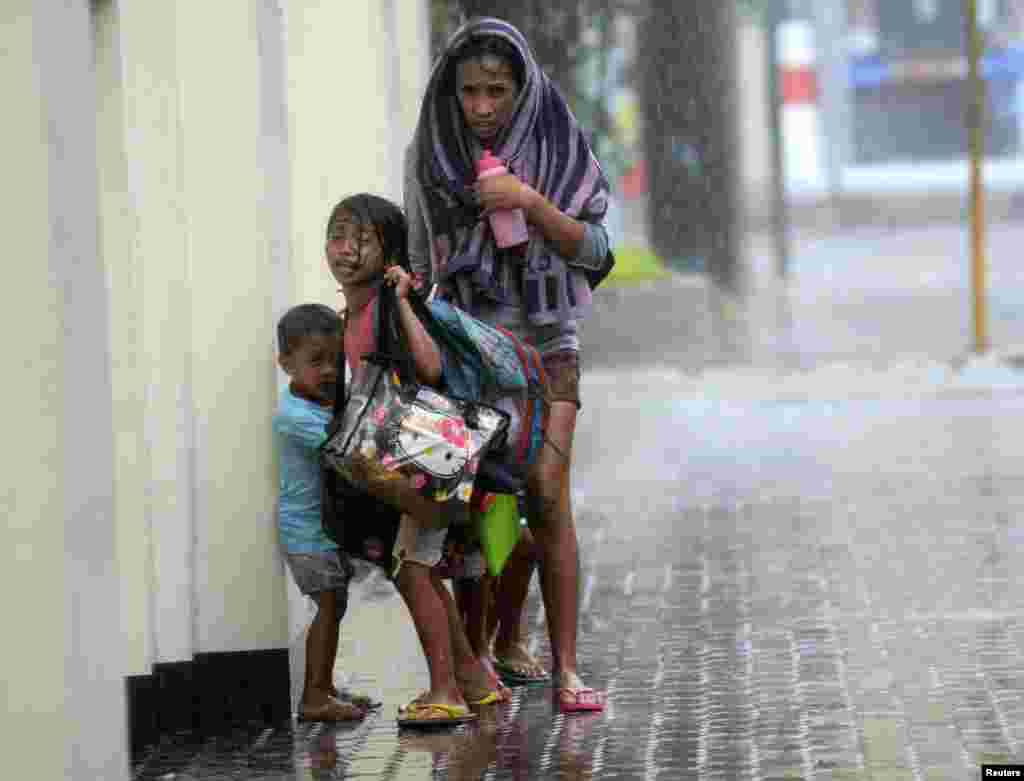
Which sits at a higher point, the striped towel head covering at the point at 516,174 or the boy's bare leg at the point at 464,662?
the striped towel head covering at the point at 516,174

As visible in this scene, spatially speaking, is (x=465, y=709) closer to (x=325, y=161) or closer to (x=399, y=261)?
Answer: (x=399, y=261)

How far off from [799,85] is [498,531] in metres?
45.6

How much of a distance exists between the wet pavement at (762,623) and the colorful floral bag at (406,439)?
2.26 feet

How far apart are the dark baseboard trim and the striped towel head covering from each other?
1237 millimetres

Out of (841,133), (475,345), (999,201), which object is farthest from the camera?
(841,133)

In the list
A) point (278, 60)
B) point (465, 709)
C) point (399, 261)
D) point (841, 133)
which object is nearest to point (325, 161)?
point (278, 60)

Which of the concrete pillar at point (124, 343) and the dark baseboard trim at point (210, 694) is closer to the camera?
the concrete pillar at point (124, 343)

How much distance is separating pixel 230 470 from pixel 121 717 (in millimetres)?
1842

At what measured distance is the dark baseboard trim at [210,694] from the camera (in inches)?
281

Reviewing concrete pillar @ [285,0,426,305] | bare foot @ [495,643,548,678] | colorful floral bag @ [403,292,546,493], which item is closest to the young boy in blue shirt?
colorful floral bag @ [403,292,546,493]

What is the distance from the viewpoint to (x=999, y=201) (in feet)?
136

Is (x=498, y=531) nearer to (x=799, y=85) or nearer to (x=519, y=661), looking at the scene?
(x=519, y=661)

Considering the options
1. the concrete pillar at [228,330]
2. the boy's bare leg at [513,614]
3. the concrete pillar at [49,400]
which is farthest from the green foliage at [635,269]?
the concrete pillar at [49,400]

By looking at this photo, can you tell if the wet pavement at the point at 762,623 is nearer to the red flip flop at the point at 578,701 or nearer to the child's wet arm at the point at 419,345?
the red flip flop at the point at 578,701
